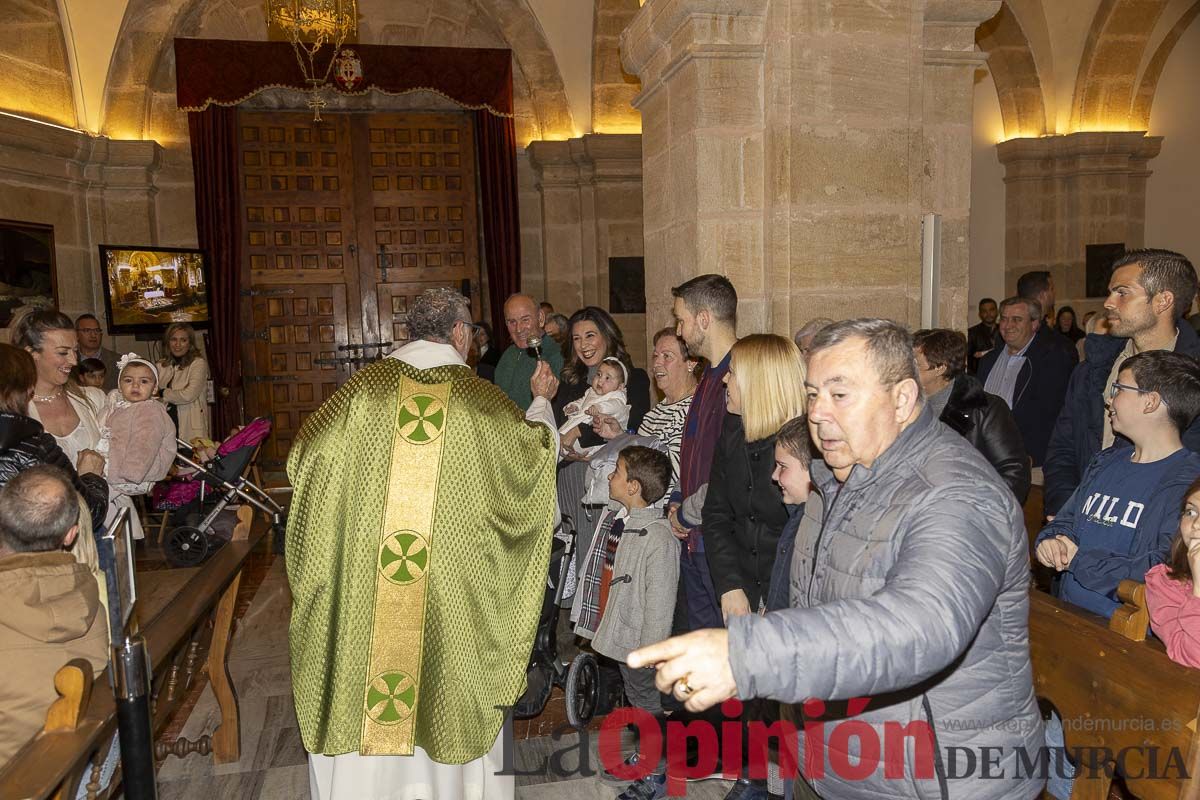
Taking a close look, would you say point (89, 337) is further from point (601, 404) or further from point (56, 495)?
point (56, 495)

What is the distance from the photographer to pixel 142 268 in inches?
357

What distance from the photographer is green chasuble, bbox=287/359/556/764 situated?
3.06 metres

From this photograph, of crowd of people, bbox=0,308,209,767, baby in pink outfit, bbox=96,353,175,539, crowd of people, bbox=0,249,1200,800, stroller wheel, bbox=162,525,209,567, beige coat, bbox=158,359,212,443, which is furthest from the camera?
beige coat, bbox=158,359,212,443

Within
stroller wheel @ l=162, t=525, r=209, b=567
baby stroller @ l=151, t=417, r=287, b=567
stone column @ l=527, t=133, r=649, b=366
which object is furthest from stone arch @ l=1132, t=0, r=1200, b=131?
stroller wheel @ l=162, t=525, r=209, b=567

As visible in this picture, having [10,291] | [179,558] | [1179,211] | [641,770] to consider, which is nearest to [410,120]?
[10,291]

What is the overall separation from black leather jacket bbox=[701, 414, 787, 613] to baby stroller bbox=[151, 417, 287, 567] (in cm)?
375

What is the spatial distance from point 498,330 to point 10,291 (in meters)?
4.50

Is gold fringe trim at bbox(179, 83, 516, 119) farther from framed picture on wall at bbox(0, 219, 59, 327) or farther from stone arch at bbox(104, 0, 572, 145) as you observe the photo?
framed picture on wall at bbox(0, 219, 59, 327)

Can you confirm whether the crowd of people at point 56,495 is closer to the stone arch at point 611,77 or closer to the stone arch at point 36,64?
the stone arch at point 36,64

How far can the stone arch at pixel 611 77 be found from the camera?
10031mm

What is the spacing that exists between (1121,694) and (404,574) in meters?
2.03

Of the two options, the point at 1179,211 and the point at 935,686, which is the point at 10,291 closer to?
the point at 935,686

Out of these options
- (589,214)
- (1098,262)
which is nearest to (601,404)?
(589,214)

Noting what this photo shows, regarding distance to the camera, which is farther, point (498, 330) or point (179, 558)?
point (498, 330)
